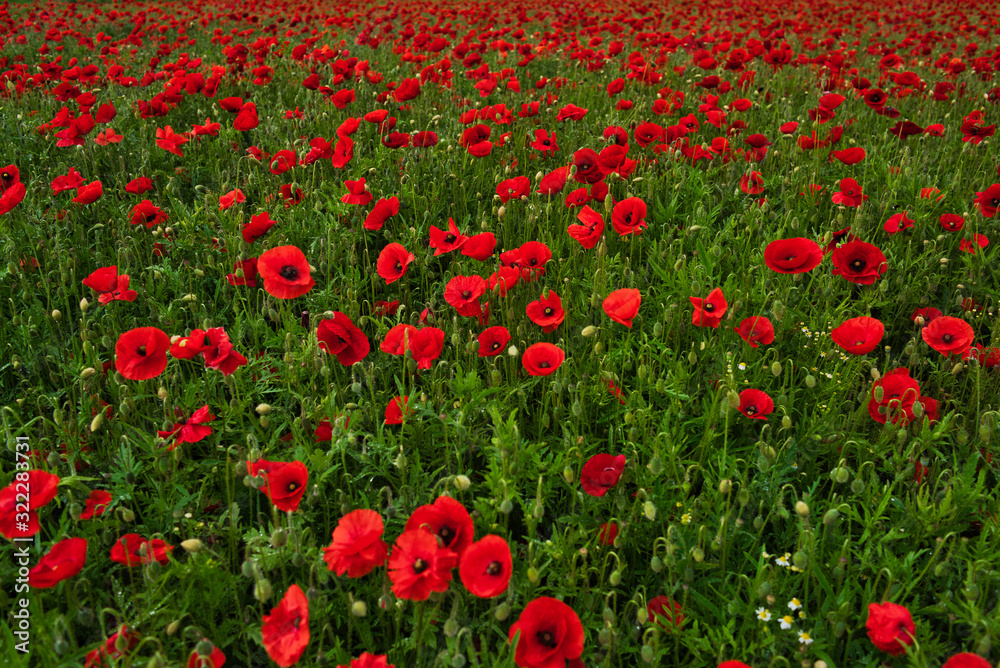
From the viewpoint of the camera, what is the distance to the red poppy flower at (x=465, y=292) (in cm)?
241

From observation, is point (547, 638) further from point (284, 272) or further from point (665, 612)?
point (284, 272)

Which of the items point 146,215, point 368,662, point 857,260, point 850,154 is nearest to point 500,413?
point 368,662

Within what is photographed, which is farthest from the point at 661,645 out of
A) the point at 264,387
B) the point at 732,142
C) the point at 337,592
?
the point at 732,142

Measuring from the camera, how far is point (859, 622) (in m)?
1.60

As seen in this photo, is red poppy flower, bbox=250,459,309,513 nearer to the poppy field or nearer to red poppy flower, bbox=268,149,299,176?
the poppy field

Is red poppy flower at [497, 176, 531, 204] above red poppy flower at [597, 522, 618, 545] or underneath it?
above

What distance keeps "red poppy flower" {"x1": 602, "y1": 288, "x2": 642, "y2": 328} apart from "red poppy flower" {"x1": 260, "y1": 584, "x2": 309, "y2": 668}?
128cm

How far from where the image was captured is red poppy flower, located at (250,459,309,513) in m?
1.65

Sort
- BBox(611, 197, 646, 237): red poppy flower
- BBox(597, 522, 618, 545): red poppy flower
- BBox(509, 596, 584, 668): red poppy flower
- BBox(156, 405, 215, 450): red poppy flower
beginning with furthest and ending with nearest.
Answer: BBox(611, 197, 646, 237): red poppy flower < BBox(156, 405, 215, 450): red poppy flower < BBox(597, 522, 618, 545): red poppy flower < BBox(509, 596, 584, 668): red poppy flower

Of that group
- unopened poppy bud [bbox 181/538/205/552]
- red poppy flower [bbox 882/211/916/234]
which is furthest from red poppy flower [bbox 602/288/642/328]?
red poppy flower [bbox 882/211/916/234]

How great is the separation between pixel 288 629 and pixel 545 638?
→ 0.57m

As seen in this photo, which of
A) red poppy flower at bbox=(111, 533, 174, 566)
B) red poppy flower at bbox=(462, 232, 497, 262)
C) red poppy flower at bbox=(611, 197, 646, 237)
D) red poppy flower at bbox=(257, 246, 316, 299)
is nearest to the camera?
red poppy flower at bbox=(111, 533, 174, 566)

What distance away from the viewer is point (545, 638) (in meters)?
1.40

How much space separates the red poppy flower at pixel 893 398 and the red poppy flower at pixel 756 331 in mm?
380
